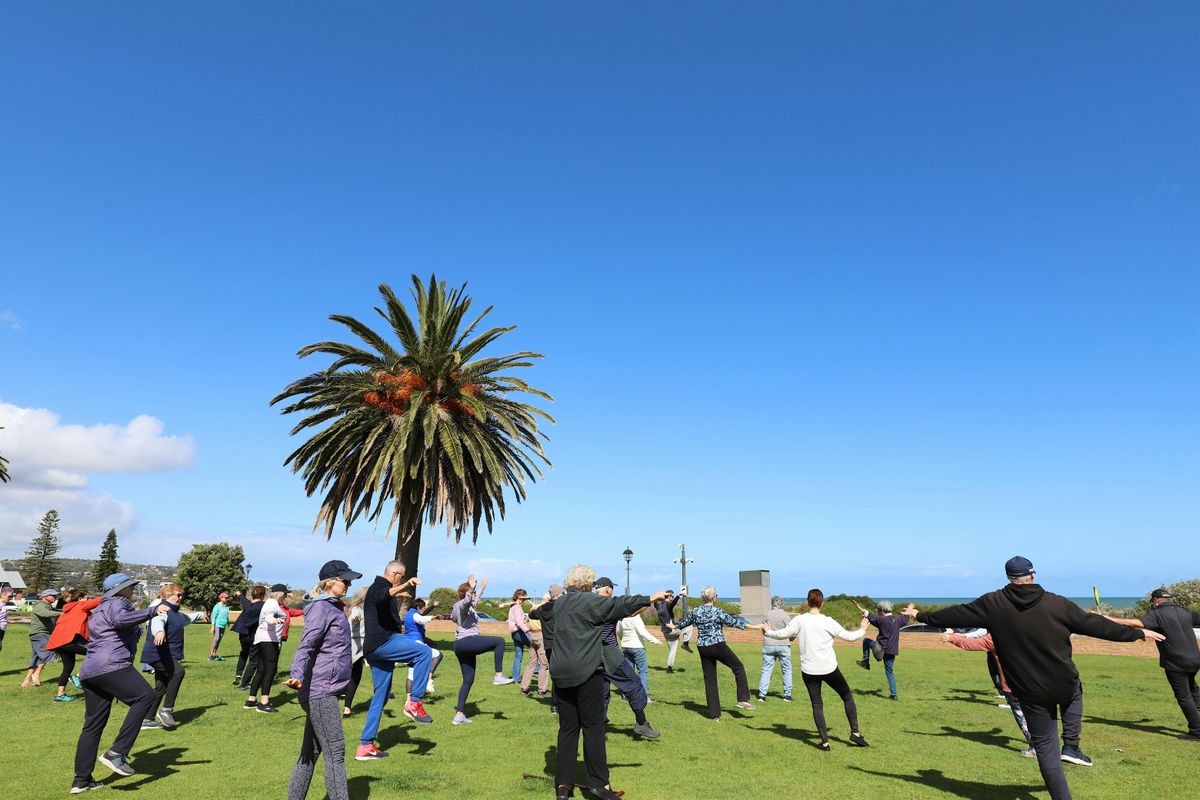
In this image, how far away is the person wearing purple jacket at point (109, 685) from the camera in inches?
303

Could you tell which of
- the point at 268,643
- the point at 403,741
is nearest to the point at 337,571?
the point at 403,741

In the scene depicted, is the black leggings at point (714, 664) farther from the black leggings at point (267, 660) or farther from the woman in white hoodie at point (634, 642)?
the black leggings at point (267, 660)

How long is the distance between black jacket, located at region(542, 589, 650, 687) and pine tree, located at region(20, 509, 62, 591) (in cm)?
11343

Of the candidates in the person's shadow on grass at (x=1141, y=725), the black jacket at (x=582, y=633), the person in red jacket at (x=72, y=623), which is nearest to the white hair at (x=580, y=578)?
the black jacket at (x=582, y=633)

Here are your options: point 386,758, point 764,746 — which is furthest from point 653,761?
point 386,758

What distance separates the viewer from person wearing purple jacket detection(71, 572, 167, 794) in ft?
25.2

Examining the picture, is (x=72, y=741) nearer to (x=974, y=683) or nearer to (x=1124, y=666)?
(x=974, y=683)

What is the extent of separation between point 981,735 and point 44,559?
118992 mm

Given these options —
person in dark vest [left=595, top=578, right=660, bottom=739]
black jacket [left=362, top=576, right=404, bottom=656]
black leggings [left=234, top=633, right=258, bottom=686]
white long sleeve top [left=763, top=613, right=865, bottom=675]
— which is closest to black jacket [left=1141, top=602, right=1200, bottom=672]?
white long sleeve top [left=763, top=613, right=865, bottom=675]

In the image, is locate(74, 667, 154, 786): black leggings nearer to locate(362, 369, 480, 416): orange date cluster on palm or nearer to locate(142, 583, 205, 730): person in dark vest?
locate(142, 583, 205, 730): person in dark vest

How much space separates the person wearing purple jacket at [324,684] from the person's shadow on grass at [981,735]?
30.1 ft

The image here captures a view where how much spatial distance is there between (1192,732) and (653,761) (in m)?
8.58

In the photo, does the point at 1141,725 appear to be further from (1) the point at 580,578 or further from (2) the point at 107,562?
(2) the point at 107,562

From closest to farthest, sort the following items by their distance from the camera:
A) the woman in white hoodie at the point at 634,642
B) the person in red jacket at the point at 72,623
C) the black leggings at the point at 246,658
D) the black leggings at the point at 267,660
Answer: the person in red jacket at the point at 72,623 → the black leggings at the point at 267,660 → the woman in white hoodie at the point at 634,642 → the black leggings at the point at 246,658
